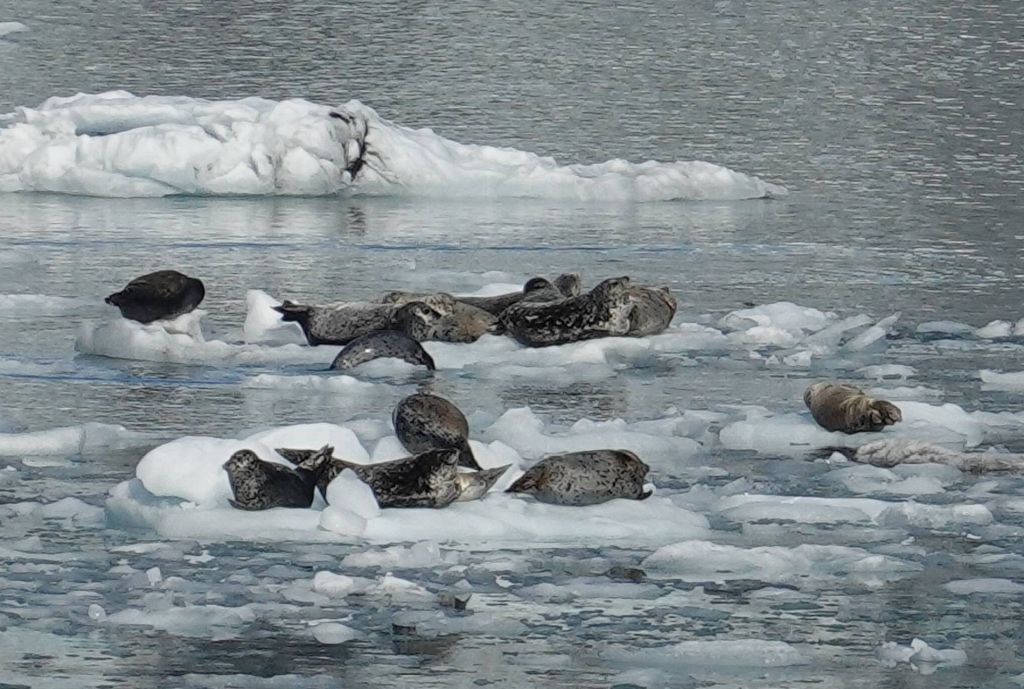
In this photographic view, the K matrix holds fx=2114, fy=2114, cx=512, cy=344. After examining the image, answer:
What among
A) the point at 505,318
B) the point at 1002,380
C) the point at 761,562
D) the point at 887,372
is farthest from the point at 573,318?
the point at 761,562

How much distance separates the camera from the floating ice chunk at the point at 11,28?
3102 cm

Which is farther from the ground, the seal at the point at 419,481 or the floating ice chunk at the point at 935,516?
the seal at the point at 419,481

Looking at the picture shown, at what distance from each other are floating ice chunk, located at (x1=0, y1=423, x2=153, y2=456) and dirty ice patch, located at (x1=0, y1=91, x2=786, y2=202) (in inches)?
349

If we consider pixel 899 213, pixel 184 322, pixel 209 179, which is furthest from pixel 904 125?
pixel 184 322

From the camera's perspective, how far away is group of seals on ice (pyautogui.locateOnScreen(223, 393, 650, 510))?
20.7 feet

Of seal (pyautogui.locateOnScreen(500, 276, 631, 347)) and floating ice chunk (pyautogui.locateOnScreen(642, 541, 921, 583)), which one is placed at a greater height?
seal (pyautogui.locateOnScreen(500, 276, 631, 347))

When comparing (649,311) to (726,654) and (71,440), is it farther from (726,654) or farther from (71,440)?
(726,654)

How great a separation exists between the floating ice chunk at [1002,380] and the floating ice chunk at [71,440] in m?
3.59

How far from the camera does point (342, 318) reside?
992 centimetres

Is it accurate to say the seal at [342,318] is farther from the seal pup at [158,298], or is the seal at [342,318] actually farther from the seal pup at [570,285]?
the seal pup at [570,285]

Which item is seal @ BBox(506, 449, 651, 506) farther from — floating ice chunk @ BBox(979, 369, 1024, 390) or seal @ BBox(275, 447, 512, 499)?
floating ice chunk @ BBox(979, 369, 1024, 390)

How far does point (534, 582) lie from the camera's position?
18.4 ft

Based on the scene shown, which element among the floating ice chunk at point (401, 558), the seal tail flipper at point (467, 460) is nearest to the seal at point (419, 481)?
the seal tail flipper at point (467, 460)

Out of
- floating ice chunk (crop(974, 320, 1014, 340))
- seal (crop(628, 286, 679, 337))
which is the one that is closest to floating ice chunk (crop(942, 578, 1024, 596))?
seal (crop(628, 286, 679, 337))
